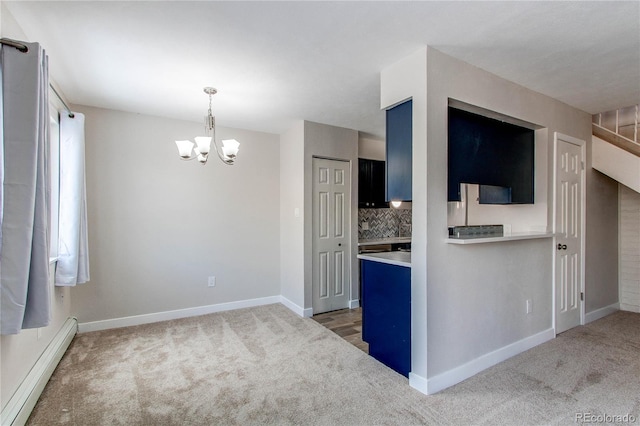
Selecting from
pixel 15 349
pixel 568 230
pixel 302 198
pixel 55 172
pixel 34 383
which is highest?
pixel 55 172

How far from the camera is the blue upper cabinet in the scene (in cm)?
232

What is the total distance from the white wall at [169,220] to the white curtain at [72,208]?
483 mm

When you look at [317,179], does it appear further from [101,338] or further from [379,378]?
[101,338]

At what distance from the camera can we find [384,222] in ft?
17.3

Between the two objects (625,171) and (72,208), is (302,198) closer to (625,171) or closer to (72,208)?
(72,208)

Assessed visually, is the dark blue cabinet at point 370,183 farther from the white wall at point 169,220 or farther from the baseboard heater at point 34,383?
the baseboard heater at point 34,383

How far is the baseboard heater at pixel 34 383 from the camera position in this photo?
175 cm

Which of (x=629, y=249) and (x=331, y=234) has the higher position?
(x=331, y=234)

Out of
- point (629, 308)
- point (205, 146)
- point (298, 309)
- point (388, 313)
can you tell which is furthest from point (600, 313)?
point (205, 146)

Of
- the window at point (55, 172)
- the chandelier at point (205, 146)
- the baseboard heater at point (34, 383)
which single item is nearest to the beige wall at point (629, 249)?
the chandelier at point (205, 146)

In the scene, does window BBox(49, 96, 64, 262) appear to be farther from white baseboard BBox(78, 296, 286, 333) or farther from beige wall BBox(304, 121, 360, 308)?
beige wall BBox(304, 121, 360, 308)

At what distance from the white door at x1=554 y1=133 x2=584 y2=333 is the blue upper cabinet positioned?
193cm

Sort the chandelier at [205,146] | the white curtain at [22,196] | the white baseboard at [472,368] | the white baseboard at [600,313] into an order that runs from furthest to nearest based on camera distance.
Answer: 1. the white baseboard at [600,313]
2. the chandelier at [205,146]
3. the white baseboard at [472,368]
4. the white curtain at [22,196]

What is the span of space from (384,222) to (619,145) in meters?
3.12
